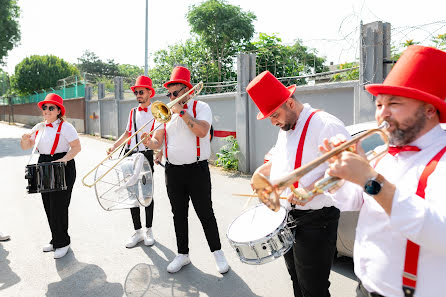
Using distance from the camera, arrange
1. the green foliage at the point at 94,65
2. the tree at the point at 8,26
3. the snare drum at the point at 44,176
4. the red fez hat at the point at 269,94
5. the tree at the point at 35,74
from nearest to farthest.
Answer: the red fez hat at the point at 269,94 < the snare drum at the point at 44,176 < the tree at the point at 8,26 < the tree at the point at 35,74 < the green foliage at the point at 94,65

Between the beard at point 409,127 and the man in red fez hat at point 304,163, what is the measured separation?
821mm

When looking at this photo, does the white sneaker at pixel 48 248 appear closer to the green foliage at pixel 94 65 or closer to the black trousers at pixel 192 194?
the black trousers at pixel 192 194

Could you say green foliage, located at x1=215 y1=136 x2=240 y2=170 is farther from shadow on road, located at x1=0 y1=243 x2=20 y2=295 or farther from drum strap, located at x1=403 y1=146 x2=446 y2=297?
drum strap, located at x1=403 y1=146 x2=446 y2=297

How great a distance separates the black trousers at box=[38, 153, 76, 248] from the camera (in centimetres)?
433

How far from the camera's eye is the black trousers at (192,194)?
3803 millimetres

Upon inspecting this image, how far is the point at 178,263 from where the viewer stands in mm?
3955

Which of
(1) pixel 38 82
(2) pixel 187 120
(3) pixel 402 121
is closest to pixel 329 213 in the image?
(3) pixel 402 121

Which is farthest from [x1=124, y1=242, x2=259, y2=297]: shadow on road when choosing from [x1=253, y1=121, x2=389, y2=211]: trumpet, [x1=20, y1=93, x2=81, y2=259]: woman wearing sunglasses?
[x1=253, y1=121, x2=389, y2=211]: trumpet

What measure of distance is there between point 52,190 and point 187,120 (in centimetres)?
184

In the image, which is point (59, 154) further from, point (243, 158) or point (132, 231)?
point (243, 158)

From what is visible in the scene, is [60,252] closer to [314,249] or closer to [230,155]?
[314,249]

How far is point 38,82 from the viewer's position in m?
39.9

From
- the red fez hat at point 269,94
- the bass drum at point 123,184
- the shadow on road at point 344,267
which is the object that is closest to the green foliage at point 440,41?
the shadow on road at point 344,267

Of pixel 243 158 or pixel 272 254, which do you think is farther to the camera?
pixel 243 158
